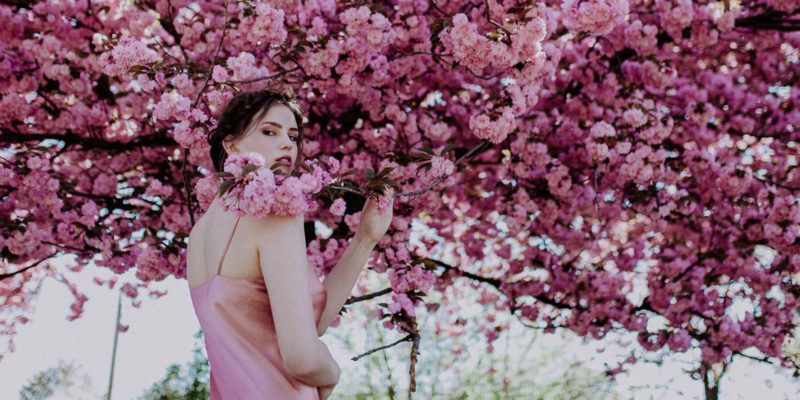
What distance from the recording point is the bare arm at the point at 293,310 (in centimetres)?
186

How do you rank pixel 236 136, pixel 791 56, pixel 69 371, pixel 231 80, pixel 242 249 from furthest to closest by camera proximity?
pixel 69 371 < pixel 791 56 < pixel 231 80 < pixel 236 136 < pixel 242 249

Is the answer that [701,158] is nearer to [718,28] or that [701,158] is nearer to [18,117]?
[718,28]

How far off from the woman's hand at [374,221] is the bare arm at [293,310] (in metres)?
0.49

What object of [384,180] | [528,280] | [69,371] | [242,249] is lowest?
[242,249]

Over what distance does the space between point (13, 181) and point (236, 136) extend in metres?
3.66

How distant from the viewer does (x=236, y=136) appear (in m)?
2.43

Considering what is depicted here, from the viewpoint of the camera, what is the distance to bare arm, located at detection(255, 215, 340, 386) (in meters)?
1.86

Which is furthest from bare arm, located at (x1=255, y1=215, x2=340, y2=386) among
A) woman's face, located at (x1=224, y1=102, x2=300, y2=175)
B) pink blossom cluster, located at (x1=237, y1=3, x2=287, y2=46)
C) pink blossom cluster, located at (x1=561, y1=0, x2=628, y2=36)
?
pink blossom cluster, located at (x1=561, y1=0, x2=628, y2=36)

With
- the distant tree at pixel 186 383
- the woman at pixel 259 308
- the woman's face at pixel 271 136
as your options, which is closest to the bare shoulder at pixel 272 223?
the woman at pixel 259 308

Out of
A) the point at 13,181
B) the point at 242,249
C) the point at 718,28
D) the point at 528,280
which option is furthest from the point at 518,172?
the point at 242,249

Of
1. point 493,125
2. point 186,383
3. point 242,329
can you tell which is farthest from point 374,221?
point 186,383

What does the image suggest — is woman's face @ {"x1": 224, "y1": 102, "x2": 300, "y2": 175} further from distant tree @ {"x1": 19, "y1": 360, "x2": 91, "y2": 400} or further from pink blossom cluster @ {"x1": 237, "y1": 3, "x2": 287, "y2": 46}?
distant tree @ {"x1": 19, "y1": 360, "x2": 91, "y2": 400}

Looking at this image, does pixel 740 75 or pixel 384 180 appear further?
pixel 740 75

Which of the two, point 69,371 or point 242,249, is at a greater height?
point 69,371
